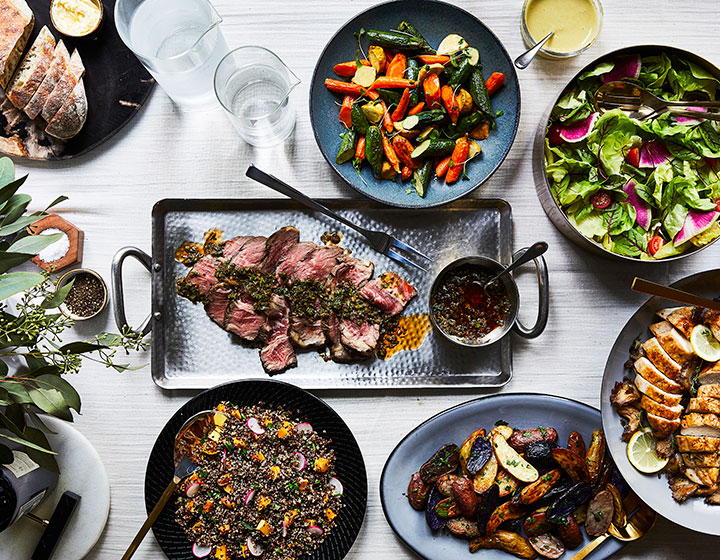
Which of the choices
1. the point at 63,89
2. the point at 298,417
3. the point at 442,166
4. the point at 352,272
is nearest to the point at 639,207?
the point at 442,166

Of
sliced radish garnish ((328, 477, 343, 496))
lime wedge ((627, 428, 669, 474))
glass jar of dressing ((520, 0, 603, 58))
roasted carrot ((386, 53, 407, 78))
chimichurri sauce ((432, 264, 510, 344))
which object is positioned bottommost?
sliced radish garnish ((328, 477, 343, 496))

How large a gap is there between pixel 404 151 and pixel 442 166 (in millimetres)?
139

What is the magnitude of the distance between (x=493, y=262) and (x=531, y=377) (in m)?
0.45

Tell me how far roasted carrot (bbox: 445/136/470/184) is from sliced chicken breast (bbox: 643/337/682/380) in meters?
0.82

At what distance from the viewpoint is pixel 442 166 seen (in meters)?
1.96

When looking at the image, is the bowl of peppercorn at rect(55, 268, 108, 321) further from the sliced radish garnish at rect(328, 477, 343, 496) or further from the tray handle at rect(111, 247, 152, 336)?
the sliced radish garnish at rect(328, 477, 343, 496)

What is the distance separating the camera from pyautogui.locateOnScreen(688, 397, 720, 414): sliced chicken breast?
1795 millimetres

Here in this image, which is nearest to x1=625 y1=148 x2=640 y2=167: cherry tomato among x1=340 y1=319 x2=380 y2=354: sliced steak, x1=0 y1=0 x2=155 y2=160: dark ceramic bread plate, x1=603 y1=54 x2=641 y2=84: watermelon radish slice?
x1=603 y1=54 x2=641 y2=84: watermelon radish slice

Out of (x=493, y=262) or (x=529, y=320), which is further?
(x=529, y=320)

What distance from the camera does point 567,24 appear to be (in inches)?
78.2

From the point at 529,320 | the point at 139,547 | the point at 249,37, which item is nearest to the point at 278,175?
the point at 249,37

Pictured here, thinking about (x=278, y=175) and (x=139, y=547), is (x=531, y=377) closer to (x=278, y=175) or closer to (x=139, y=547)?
(x=278, y=175)

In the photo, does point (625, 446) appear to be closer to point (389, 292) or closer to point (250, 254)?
point (389, 292)

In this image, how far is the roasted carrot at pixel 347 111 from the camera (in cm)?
195
